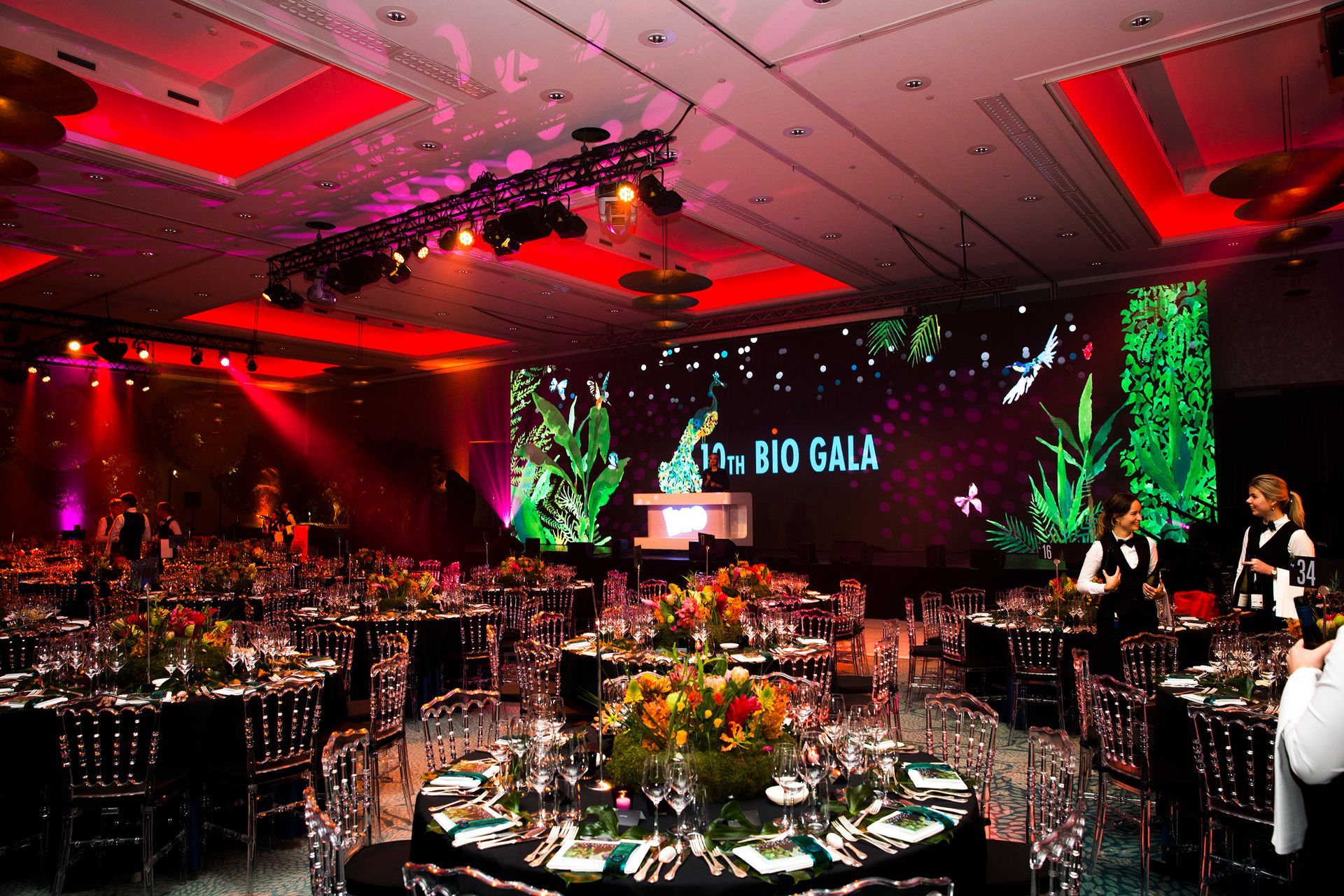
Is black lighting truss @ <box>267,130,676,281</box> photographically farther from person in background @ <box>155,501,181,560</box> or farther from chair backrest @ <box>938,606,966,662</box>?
person in background @ <box>155,501,181,560</box>

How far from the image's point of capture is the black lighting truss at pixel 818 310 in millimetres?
11227

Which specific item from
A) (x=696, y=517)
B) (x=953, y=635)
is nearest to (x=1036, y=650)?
(x=953, y=635)

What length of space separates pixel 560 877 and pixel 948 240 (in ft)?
30.7

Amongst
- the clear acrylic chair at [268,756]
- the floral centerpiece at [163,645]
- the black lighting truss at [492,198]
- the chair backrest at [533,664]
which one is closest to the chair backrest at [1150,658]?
the chair backrest at [533,664]

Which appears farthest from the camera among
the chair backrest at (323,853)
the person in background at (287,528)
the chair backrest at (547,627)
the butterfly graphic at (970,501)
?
the person in background at (287,528)

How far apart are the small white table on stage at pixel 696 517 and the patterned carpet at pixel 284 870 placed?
8399mm

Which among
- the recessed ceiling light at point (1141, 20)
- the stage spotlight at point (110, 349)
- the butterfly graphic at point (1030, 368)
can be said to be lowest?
the butterfly graphic at point (1030, 368)

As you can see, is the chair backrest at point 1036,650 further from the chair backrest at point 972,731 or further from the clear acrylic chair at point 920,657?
the chair backrest at point 972,731

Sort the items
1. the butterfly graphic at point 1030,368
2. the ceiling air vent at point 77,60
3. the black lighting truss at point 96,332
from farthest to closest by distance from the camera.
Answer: the black lighting truss at point 96,332 → the butterfly graphic at point 1030,368 → the ceiling air vent at point 77,60

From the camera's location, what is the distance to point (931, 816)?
2621 mm

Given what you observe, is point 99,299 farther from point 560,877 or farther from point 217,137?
point 560,877

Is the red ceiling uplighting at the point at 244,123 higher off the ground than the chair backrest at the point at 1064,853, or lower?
higher

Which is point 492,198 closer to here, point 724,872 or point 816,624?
point 816,624

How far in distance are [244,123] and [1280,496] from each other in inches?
343
